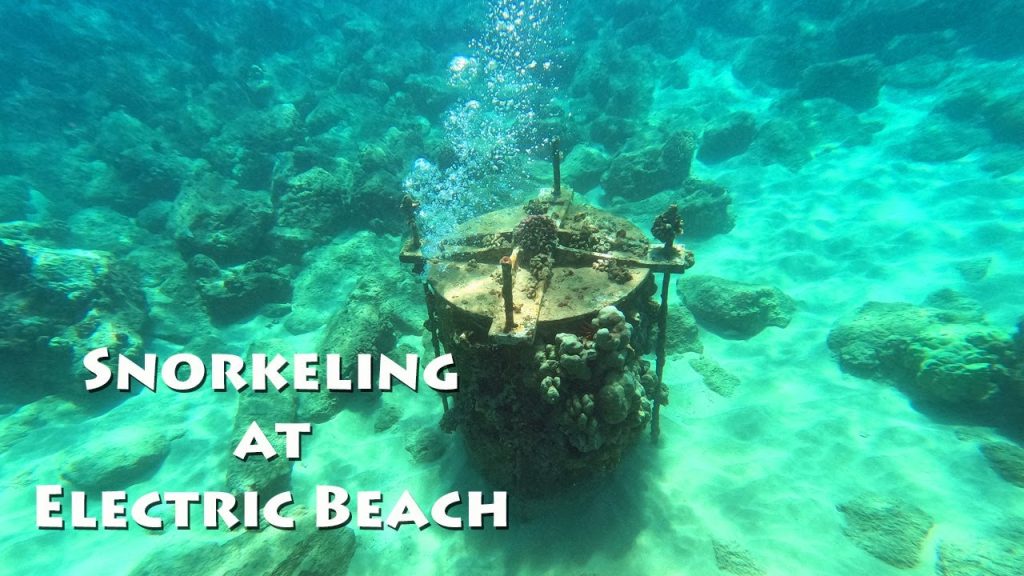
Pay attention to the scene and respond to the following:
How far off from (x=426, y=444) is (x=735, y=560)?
4.76 metres

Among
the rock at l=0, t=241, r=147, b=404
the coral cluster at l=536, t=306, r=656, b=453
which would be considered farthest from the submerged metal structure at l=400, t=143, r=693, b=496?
the rock at l=0, t=241, r=147, b=404

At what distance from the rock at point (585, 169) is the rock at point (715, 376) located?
8.78m

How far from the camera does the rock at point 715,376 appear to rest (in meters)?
7.39

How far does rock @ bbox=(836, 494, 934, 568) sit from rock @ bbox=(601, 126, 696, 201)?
10.6m

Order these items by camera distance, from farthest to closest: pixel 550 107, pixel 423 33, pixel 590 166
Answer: pixel 423 33
pixel 550 107
pixel 590 166

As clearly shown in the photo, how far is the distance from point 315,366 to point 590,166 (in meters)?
11.6

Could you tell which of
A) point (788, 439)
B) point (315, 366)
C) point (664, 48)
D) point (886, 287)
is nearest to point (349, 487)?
point (315, 366)

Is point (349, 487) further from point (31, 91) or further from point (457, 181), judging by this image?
point (31, 91)

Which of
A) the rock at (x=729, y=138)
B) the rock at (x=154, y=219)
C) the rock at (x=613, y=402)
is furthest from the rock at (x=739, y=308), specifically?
the rock at (x=154, y=219)

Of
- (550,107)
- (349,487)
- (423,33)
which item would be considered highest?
(423,33)

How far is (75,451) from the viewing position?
7.91 meters

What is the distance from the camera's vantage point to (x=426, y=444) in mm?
7000

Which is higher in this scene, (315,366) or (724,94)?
(724,94)

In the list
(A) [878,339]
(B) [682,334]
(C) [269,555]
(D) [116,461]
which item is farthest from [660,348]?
(D) [116,461]
